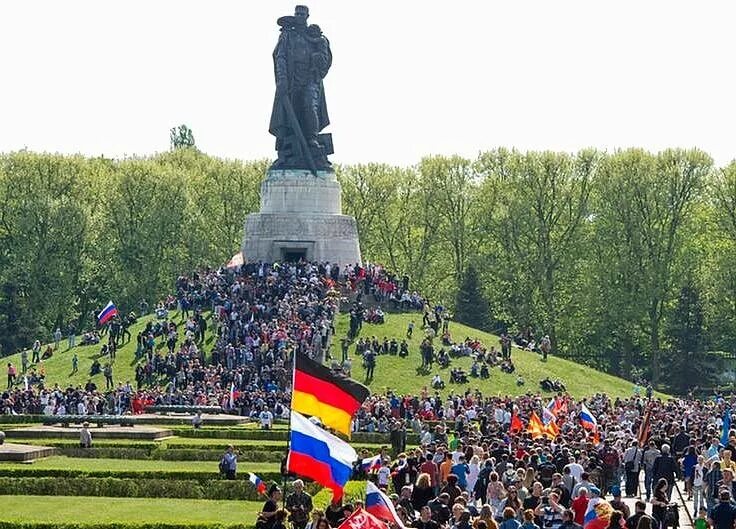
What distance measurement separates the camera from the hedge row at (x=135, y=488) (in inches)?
1152

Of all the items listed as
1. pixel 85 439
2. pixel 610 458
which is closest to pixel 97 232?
pixel 85 439

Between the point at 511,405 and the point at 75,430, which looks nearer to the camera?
the point at 75,430

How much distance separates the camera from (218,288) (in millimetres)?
61500

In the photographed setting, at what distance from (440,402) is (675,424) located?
39.5 ft

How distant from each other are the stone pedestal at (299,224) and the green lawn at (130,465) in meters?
30.4

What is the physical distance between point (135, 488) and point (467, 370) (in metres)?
27.2

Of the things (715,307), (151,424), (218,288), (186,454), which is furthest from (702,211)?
(186,454)

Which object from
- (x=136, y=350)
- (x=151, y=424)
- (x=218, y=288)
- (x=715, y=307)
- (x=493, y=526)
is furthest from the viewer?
(x=715, y=307)

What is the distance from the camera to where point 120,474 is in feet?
100

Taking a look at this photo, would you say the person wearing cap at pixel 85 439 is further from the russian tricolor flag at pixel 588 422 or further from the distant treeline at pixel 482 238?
the distant treeline at pixel 482 238

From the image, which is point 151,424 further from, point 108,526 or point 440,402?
point 108,526

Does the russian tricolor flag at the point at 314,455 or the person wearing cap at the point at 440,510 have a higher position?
the russian tricolor flag at the point at 314,455

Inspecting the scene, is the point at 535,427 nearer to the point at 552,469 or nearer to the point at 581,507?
the point at 552,469

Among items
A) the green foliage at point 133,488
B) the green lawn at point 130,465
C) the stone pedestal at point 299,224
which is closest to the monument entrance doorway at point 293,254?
the stone pedestal at point 299,224
